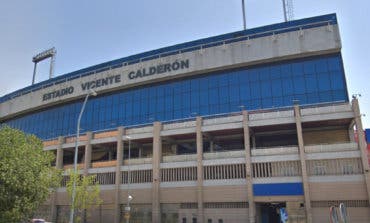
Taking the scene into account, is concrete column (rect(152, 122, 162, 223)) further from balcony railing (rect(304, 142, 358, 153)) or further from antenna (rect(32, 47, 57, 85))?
antenna (rect(32, 47, 57, 85))

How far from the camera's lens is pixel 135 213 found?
170ft

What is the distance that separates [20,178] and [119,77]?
3308 cm

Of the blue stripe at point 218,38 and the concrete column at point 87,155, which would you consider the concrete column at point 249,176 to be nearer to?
the blue stripe at point 218,38

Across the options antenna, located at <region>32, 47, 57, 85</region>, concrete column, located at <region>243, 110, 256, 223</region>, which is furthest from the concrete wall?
antenna, located at <region>32, 47, 57, 85</region>

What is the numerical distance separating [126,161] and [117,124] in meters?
9.62

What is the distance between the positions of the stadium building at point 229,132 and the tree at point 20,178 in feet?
50.4

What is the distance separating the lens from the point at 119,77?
63.6 metres

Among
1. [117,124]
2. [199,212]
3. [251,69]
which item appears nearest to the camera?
[199,212]

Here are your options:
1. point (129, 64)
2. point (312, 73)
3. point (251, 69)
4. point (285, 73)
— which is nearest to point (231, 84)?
point (251, 69)

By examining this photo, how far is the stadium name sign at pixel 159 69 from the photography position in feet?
191

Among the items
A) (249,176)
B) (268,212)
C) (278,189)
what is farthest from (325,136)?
(268,212)

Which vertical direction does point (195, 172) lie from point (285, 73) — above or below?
below

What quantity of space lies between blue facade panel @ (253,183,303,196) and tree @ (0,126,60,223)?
23414 mm

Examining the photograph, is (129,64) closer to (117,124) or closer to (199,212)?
(117,124)
